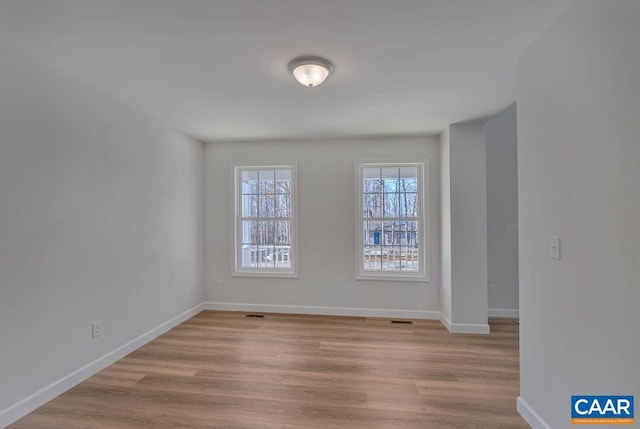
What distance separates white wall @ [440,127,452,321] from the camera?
3.49 metres

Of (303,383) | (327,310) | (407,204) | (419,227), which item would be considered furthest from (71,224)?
(419,227)

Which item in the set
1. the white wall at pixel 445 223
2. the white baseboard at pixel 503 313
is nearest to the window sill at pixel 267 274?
the white wall at pixel 445 223

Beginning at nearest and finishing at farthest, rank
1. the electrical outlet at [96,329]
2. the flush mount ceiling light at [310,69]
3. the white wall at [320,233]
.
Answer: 1. the flush mount ceiling light at [310,69]
2. the electrical outlet at [96,329]
3. the white wall at [320,233]

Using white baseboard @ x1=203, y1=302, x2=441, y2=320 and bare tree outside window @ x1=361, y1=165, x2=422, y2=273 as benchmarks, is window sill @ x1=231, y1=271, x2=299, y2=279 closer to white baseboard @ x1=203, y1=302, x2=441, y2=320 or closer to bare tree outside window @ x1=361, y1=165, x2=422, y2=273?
white baseboard @ x1=203, y1=302, x2=441, y2=320

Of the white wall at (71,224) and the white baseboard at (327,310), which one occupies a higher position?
the white wall at (71,224)

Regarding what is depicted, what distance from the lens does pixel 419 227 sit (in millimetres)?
3998

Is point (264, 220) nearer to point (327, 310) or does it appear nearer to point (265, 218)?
point (265, 218)

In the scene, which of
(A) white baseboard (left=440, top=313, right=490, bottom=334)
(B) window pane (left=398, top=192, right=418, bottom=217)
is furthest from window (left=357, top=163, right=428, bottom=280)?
(A) white baseboard (left=440, top=313, right=490, bottom=334)

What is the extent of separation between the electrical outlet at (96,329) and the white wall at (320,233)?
177 centimetres

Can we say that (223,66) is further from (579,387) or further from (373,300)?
(373,300)

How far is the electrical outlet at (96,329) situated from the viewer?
8.09ft

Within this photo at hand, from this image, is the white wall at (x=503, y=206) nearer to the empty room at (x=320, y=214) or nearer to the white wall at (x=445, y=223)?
the empty room at (x=320, y=214)

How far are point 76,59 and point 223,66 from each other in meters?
1.01

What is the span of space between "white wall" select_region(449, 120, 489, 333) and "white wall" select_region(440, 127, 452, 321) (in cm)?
8
